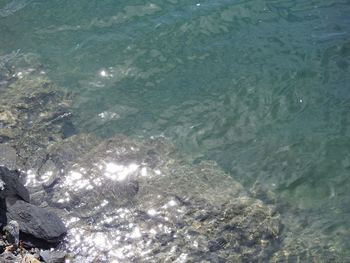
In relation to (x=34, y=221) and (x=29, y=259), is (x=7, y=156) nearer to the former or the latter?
(x=34, y=221)

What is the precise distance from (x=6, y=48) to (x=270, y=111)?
1044 cm

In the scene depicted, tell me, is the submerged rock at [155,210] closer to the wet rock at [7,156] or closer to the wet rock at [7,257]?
the wet rock at [7,156]

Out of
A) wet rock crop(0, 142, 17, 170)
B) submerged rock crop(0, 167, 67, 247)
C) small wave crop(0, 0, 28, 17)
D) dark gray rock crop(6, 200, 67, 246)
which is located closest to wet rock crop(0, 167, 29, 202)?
submerged rock crop(0, 167, 67, 247)

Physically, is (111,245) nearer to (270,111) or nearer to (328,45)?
(270,111)

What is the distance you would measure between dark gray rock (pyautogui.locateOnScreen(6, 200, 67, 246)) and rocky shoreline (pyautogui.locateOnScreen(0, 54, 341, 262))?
0.8 inches

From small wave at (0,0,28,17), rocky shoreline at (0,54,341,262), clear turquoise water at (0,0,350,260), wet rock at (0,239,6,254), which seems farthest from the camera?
small wave at (0,0,28,17)

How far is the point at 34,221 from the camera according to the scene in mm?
8672

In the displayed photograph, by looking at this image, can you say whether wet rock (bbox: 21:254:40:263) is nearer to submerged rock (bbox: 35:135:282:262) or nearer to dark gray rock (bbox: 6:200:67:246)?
dark gray rock (bbox: 6:200:67:246)

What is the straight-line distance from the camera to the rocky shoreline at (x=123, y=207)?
29.1 feet

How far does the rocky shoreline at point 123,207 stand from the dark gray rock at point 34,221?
19 millimetres

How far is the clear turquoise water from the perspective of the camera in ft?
37.4

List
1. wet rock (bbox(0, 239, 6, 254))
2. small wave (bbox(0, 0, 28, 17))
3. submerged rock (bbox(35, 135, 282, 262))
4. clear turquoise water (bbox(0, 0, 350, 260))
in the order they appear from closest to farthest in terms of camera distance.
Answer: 1. wet rock (bbox(0, 239, 6, 254))
2. submerged rock (bbox(35, 135, 282, 262))
3. clear turquoise water (bbox(0, 0, 350, 260))
4. small wave (bbox(0, 0, 28, 17))

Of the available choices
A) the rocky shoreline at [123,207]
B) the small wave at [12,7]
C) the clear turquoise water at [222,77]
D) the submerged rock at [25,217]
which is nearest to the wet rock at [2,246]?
the rocky shoreline at [123,207]

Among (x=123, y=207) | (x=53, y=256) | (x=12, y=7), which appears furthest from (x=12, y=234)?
(x=12, y=7)
